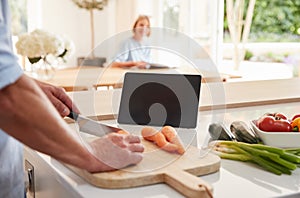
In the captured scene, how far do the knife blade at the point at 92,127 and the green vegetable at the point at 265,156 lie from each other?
0.28 m

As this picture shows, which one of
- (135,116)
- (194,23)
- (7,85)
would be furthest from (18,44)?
(194,23)

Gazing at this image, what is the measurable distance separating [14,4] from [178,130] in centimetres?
518

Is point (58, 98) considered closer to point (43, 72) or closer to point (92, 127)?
point (92, 127)

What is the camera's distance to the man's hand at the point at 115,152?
922 millimetres

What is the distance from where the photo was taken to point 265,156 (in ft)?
3.39

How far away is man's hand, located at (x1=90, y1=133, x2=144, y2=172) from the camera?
0.92 meters

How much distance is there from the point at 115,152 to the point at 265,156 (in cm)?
34

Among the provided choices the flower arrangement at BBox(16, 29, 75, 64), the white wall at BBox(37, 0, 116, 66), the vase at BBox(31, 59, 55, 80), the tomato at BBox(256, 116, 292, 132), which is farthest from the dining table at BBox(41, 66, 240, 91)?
the white wall at BBox(37, 0, 116, 66)

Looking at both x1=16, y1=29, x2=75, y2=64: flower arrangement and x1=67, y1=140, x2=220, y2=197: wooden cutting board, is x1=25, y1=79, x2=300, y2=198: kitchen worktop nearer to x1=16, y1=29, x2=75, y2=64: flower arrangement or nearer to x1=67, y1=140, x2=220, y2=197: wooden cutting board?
x1=67, y1=140, x2=220, y2=197: wooden cutting board

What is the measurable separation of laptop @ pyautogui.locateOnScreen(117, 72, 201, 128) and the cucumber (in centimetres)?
19

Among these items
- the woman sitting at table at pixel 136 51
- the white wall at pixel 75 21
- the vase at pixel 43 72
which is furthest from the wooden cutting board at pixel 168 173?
the white wall at pixel 75 21

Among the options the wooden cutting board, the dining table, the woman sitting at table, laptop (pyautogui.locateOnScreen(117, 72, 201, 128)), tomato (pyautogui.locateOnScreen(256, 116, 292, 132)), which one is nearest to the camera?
the wooden cutting board

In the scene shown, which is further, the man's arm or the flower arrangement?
the flower arrangement

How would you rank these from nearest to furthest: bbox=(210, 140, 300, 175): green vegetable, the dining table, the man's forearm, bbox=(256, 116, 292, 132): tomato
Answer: the man's forearm
bbox=(210, 140, 300, 175): green vegetable
bbox=(256, 116, 292, 132): tomato
the dining table
